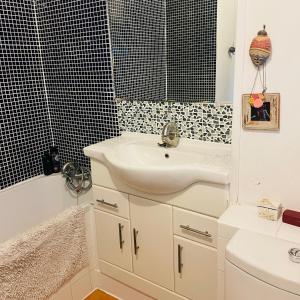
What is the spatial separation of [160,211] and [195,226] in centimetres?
20

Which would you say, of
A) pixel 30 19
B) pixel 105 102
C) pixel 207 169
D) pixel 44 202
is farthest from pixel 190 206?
pixel 30 19

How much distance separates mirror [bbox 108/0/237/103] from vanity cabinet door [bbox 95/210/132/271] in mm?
730

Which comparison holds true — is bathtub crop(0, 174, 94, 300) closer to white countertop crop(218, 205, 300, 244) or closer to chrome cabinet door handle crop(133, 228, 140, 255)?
chrome cabinet door handle crop(133, 228, 140, 255)

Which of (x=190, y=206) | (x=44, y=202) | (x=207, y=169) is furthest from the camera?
(x=44, y=202)

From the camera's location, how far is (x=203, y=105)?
159 centimetres

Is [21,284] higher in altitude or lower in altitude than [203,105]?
lower

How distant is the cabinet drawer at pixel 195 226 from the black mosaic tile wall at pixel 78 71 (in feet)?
2.50

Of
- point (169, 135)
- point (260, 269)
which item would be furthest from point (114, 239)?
point (260, 269)

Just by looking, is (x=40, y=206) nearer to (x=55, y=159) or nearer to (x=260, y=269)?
(x=55, y=159)

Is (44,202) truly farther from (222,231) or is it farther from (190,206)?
(222,231)

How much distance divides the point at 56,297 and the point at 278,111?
1484mm

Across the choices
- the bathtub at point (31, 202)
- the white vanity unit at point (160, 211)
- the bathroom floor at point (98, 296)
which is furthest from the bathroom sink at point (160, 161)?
the bathroom floor at point (98, 296)

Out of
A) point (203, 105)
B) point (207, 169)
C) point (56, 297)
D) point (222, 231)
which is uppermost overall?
point (203, 105)

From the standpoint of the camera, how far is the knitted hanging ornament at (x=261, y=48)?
1.06 metres
